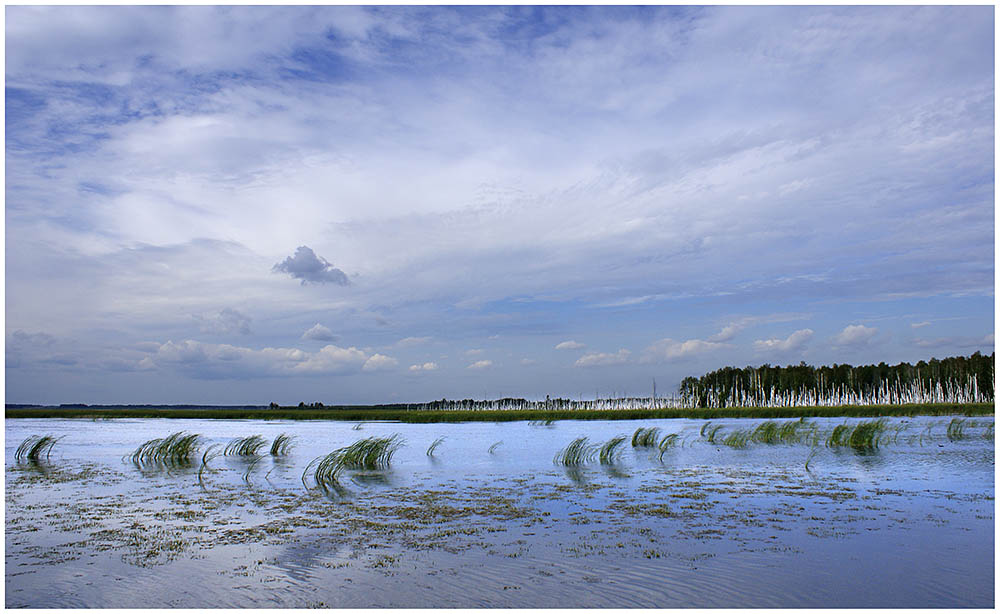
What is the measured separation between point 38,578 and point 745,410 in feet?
199

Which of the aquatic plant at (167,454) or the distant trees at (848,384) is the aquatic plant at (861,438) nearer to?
the aquatic plant at (167,454)

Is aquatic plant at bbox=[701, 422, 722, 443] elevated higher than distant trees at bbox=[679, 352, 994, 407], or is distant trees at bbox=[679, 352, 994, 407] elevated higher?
distant trees at bbox=[679, 352, 994, 407]

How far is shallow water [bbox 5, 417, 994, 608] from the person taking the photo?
6582 millimetres

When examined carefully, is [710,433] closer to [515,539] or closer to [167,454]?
[167,454]

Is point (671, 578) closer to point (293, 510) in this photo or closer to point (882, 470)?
point (293, 510)

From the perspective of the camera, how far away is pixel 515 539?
8859mm

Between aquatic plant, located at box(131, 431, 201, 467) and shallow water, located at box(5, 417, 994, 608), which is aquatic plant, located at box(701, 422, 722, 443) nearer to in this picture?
shallow water, located at box(5, 417, 994, 608)

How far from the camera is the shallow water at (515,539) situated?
658cm

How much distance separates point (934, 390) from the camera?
261 ft

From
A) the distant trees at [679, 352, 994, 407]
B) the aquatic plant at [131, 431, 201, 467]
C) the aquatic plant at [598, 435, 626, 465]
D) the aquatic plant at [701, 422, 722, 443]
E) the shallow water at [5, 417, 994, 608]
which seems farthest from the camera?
the distant trees at [679, 352, 994, 407]

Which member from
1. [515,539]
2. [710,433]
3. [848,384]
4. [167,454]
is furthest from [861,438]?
[848,384]

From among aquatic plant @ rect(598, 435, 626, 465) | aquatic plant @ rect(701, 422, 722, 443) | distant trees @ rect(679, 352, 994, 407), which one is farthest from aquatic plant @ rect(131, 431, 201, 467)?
distant trees @ rect(679, 352, 994, 407)

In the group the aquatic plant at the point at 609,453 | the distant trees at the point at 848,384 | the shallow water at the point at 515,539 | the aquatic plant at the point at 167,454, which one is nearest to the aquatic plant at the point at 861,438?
the shallow water at the point at 515,539

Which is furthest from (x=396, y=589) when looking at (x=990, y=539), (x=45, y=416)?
(x=45, y=416)
